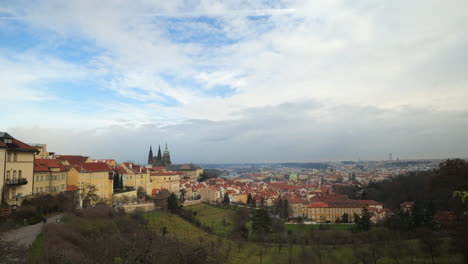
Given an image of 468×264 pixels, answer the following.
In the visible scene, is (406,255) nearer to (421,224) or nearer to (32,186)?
(421,224)

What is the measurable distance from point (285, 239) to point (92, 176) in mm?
22348

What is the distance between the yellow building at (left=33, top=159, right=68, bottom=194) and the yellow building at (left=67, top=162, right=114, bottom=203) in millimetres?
954

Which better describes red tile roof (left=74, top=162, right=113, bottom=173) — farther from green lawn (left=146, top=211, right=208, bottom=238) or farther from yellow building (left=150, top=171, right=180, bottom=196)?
yellow building (left=150, top=171, right=180, bottom=196)

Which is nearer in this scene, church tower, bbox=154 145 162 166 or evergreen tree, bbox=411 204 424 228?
evergreen tree, bbox=411 204 424 228

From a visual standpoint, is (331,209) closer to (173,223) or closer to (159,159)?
(173,223)

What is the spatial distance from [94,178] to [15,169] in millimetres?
11004

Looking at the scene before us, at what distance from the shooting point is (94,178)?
101 ft

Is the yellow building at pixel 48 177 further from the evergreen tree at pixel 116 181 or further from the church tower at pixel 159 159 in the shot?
the church tower at pixel 159 159

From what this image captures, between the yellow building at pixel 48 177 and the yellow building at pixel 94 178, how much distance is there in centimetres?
95

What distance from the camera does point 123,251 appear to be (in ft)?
27.0

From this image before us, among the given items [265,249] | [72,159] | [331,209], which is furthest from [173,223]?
[331,209]

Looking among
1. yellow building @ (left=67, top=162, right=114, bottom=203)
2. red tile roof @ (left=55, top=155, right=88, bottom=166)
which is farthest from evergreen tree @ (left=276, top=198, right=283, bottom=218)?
red tile roof @ (left=55, top=155, right=88, bottom=166)

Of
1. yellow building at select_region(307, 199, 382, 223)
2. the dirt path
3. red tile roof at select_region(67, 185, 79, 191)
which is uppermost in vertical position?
red tile roof at select_region(67, 185, 79, 191)

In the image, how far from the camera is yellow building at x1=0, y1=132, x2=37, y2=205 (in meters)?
18.6
